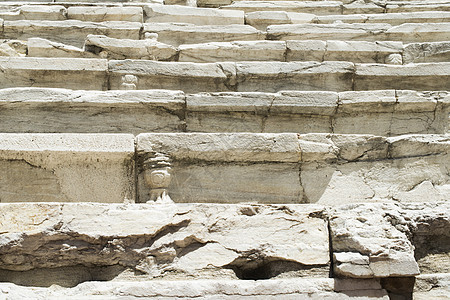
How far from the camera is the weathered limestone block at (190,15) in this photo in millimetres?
6625

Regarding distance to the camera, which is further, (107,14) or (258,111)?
(107,14)

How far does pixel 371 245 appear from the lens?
11.6ft

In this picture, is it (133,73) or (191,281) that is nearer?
(191,281)

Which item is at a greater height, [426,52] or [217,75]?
[426,52]

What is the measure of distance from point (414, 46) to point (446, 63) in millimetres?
590

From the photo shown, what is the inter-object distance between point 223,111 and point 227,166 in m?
0.65

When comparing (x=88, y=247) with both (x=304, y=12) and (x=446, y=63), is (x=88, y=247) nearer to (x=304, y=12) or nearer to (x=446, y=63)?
(x=446, y=63)

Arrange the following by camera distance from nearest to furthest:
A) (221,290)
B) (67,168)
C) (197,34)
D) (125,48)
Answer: (221,290)
(67,168)
(125,48)
(197,34)

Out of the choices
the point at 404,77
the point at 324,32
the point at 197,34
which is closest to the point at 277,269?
the point at 404,77

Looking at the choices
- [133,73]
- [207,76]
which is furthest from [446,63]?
[133,73]

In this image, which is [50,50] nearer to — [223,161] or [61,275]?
[223,161]

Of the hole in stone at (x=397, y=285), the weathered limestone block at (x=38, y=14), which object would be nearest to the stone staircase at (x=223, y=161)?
the hole in stone at (x=397, y=285)

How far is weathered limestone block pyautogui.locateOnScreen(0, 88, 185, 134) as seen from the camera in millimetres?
4688

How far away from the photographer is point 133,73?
5238 mm
